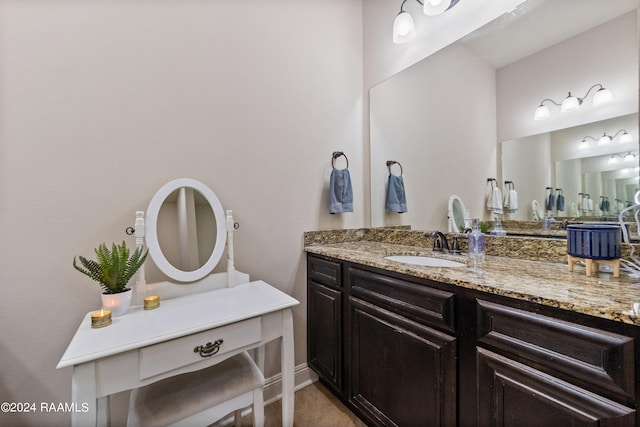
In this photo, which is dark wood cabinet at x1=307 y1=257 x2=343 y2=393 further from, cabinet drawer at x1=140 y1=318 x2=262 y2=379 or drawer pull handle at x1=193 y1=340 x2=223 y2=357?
drawer pull handle at x1=193 y1=340 x2=223 y2=357

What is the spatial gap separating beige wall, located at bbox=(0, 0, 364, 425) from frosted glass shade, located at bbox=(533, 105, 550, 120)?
3.94 ft

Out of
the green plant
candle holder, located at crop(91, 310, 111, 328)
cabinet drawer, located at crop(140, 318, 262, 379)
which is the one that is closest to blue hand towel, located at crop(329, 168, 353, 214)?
cabinet drawer, located at crop(140, 318, 262, 379)

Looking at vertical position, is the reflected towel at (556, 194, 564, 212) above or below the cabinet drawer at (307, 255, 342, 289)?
above

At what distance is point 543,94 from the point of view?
1.24m

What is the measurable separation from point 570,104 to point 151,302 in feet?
6.86

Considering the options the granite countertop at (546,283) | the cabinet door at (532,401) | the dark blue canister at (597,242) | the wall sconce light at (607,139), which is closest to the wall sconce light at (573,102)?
the wall sconce light at (607,139)

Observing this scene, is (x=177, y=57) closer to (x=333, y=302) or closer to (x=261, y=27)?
(x=261, y=27)

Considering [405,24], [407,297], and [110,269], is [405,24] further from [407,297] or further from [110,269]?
[110,269]

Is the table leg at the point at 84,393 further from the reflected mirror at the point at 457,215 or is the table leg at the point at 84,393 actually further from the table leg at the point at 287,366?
the reflected mirror at the point at 457,215

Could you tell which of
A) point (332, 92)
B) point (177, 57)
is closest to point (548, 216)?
point (332, 92)

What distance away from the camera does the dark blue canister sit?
893 mm

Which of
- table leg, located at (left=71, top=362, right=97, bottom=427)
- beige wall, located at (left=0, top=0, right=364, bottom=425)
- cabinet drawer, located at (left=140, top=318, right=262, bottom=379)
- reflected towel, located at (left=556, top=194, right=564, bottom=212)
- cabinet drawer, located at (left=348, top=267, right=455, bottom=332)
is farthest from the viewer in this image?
reflected towel, located at (left=556, top=194, right=564, bottom=212)

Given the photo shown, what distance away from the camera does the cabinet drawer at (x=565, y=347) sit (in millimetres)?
A: 624

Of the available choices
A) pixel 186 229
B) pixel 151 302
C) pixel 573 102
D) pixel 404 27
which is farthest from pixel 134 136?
pixel 573 102
